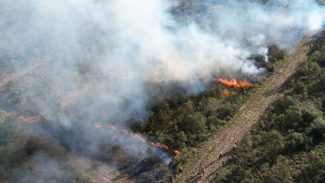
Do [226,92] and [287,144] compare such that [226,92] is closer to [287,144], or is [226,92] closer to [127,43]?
[287,144]

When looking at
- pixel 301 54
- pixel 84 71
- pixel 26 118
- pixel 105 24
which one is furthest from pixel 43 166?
pixel 301 54

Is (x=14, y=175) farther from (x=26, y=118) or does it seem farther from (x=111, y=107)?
(x=111, y=107)

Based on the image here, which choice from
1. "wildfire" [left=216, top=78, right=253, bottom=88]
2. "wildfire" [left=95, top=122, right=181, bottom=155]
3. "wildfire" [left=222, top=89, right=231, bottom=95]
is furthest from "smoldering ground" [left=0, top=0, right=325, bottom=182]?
"wildfire" [left=222, top=89, right=231, bottom=95]

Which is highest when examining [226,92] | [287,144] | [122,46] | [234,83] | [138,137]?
[122,46]

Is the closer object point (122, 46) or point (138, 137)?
point (138, 137)

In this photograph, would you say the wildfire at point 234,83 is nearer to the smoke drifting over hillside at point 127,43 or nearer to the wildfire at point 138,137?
the smoke drifting over hillside at point 127,43

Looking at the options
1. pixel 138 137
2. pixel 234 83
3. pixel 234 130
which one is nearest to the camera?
pixel 138 137

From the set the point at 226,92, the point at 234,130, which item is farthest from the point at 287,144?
the point at 226,92
